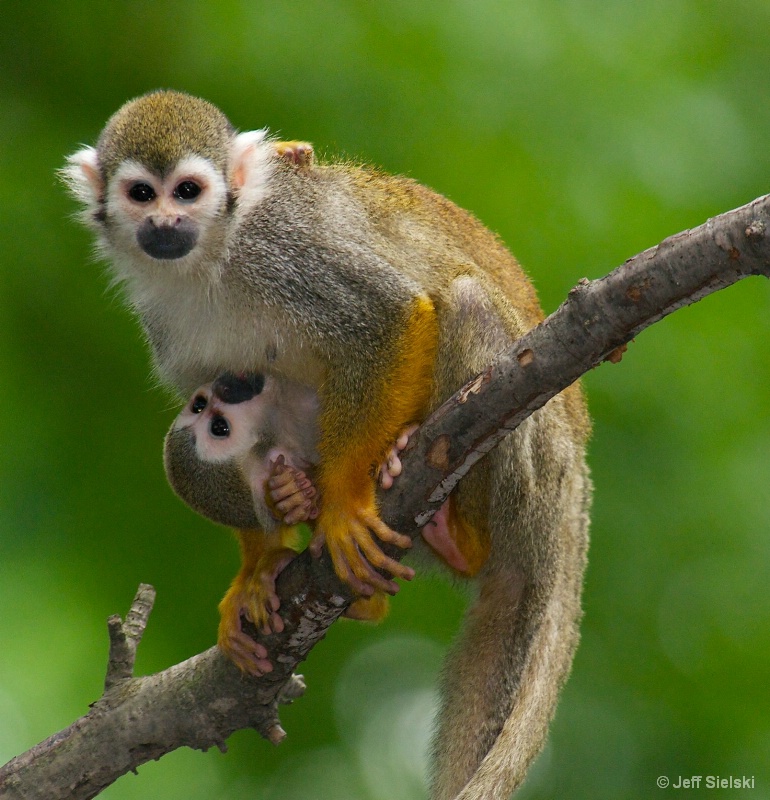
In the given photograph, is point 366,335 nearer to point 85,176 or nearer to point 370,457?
point 370,457

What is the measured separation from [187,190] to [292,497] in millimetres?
1113

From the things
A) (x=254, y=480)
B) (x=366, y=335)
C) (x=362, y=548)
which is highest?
(x=366, y=335)

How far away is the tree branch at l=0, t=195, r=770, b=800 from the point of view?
247 cm

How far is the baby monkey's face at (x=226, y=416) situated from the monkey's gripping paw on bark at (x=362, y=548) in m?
0.64

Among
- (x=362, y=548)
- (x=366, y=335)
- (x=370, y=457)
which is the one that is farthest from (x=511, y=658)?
(x=366, y=335)

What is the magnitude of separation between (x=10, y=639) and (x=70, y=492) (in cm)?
95

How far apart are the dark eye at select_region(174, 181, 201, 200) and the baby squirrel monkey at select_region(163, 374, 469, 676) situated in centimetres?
68

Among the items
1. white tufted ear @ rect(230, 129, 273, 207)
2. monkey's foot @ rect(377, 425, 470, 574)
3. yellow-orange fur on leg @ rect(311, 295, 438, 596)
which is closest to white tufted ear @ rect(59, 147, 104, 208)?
white tufted ear @ rect(230, 129, 273, 207)

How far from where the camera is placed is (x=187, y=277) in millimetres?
3674

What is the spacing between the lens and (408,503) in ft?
10.1

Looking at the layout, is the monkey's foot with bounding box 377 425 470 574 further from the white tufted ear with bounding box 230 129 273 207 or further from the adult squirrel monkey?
the white tufted ear with bounding box 230 129 273 207

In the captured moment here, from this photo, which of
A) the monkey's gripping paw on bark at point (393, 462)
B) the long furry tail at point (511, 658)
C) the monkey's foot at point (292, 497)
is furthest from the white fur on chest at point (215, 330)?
the long furry tail at point (511, 658)

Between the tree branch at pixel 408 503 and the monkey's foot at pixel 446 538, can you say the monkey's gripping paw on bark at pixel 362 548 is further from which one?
the monkey's foot at pixel 446 538

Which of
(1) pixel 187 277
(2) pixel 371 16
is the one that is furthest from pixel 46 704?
(2) pixel 371 16
